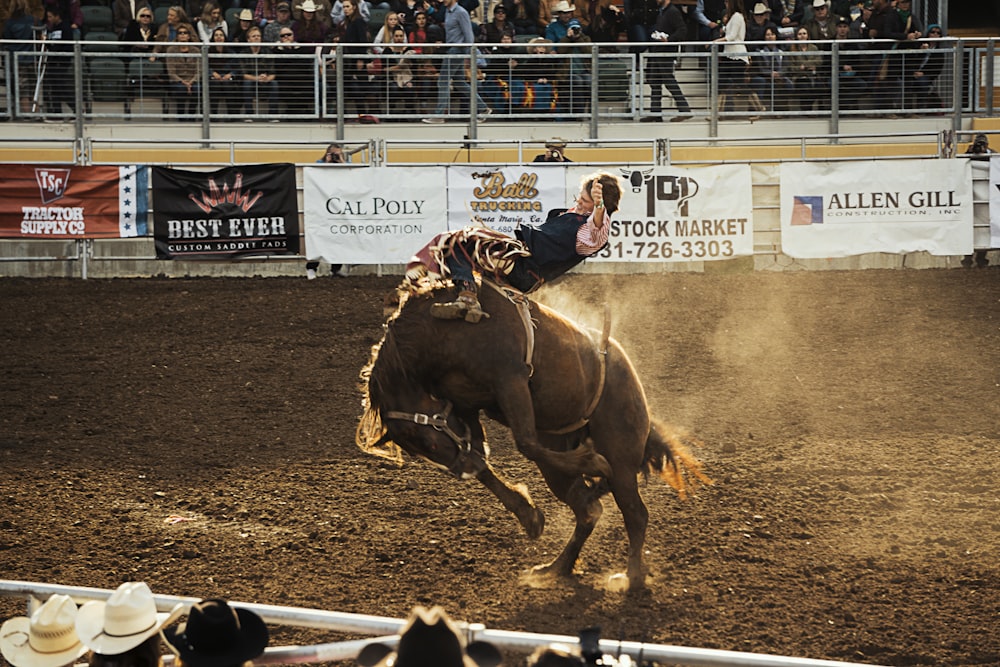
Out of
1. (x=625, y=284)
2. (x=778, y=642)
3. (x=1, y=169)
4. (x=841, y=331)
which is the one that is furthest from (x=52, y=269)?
(x=778, y=642)

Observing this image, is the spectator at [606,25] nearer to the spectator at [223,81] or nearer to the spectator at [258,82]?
the spectator at [258,82]

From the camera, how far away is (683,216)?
634 inches

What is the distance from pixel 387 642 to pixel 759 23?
57.9 feet

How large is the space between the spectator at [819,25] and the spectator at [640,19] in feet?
8.14

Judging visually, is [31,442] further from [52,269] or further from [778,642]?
[52,269]

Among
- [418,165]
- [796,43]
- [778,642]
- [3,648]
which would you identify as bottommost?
[778,642]

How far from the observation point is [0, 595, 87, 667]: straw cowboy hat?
121 inches

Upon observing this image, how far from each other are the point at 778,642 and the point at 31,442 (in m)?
5.91

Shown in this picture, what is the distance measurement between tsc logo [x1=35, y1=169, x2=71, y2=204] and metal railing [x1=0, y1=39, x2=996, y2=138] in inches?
47.9

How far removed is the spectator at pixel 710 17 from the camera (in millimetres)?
19047

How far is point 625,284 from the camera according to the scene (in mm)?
15383

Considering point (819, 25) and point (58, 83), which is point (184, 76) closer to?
point (58, 83)

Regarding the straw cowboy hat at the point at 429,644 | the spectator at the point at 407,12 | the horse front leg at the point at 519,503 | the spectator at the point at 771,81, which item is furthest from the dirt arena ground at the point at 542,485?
the spectator at the point at 407,12

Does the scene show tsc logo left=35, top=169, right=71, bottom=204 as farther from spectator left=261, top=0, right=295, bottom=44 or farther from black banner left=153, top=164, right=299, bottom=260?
spectator left=261, top=0, right=295, bottom=44
